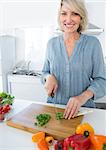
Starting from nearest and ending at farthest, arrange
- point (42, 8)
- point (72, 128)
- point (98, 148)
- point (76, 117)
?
1. point (98, 148)
2. point (72, 128)
3. point (76, 117)
4. point (42, 8)

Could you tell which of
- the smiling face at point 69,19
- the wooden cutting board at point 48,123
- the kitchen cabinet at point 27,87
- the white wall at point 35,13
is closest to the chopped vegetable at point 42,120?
the wooden cutting board at point 48,123

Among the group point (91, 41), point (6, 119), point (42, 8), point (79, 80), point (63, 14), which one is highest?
point (42, 8)

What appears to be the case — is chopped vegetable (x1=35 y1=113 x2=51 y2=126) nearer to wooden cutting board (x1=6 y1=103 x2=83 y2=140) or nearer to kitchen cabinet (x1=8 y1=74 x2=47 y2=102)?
wooden cutting board (x1=6 y1=103 x2=83 y2=140)

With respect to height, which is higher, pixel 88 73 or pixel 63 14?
pixel 63 14

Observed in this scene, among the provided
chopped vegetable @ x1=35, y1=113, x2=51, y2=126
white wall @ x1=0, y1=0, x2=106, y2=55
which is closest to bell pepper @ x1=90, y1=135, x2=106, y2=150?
chopped vegetable @ x1=35, y1=113, x2=51, y2=126

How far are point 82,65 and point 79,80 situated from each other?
9 centimetres

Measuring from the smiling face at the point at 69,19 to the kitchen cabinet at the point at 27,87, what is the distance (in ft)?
4.57

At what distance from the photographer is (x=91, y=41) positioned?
1.20m

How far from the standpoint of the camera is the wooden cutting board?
0.86 metres

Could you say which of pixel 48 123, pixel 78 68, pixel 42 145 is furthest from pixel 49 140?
pixel 78 68

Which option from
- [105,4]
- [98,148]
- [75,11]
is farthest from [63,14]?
[105,4]

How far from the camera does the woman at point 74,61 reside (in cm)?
112

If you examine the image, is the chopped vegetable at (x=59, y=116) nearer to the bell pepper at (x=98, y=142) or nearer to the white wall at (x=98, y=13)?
the bell pepper at (x=98, y=142)

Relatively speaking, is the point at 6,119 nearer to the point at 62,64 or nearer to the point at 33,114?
the point at 33,114
